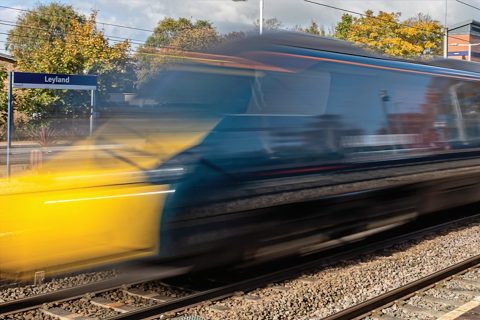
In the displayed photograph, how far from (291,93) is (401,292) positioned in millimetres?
2314

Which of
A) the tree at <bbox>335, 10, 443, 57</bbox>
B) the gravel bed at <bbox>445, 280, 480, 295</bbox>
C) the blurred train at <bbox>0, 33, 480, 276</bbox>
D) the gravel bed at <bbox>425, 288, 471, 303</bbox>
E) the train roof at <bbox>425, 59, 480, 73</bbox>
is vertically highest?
the tree at <bbox>335, 10, 443, 57</bbox>

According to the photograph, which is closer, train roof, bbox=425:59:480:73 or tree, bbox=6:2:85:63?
train roof, bbox=425:59:480:73

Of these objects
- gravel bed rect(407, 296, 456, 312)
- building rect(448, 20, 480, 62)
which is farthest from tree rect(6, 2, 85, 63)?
gravel bed rect(407, 296, 456, 312)

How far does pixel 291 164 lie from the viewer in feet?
19.3

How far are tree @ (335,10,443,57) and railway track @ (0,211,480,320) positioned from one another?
110 feet

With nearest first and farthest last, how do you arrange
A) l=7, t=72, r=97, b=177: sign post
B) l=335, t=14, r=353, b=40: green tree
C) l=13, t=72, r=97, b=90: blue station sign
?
1. l=7, t=72, r=97, b=177: sign post
2. l=13, t=72, r=97, b=90: blue station sign
3. l=335, t=14, r=353, b=40: green tree

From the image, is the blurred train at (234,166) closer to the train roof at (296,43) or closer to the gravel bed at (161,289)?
the train roof at (296,43)

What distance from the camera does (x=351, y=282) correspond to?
625cm

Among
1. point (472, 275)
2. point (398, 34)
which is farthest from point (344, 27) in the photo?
point (472, 275)

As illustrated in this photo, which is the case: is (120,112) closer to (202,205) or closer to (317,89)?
(202,205)

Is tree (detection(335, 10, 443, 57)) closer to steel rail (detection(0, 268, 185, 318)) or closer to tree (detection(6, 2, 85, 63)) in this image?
tree (detection(6, 2, 85, 63))

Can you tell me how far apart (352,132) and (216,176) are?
2.14 metres

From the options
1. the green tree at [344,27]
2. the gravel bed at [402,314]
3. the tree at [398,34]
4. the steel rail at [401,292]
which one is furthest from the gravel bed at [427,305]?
the green tree at [344,27]

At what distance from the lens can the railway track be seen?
201 inches
